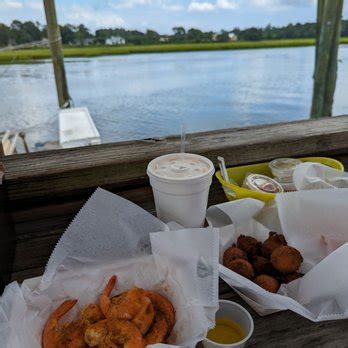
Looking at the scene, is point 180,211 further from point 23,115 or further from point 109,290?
point 23,115

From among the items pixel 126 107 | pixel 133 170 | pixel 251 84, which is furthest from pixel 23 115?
pixel 133 170

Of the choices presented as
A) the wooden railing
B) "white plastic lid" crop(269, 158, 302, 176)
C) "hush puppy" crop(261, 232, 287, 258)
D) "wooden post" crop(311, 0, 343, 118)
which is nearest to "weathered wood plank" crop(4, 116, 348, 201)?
the wooden railing

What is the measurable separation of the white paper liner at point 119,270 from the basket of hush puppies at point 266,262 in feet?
0.39

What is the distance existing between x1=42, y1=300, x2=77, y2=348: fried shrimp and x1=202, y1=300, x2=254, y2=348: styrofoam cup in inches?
10.0

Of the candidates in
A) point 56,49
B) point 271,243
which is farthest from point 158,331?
point 56,49

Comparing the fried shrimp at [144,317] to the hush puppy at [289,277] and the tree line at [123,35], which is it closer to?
the hush puppy at [289,277]

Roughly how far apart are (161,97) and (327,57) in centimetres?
1122

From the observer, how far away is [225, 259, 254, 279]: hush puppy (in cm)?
74

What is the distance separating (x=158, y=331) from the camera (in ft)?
1.99

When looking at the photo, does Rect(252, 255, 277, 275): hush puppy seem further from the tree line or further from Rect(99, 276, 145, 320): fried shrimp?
the tree line

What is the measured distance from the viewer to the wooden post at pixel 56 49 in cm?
836

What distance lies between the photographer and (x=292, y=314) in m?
0.70

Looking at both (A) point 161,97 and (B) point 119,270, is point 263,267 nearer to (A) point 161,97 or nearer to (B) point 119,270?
(B) point 119,270

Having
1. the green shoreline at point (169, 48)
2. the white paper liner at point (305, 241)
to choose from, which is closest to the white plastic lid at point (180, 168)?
the white paper liner at point (305, 241)
